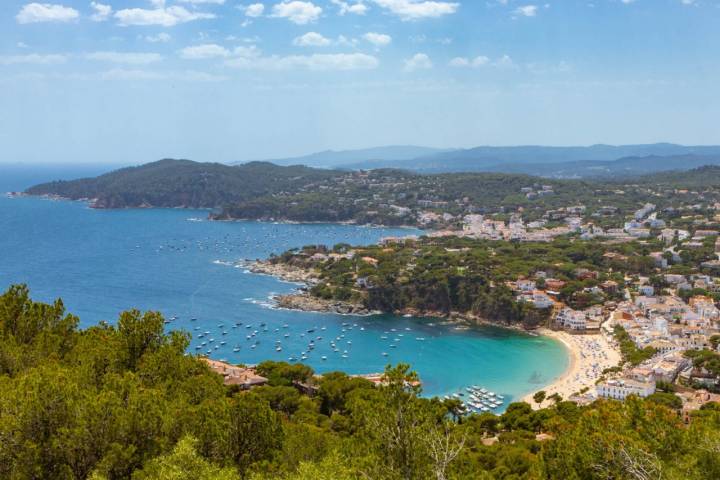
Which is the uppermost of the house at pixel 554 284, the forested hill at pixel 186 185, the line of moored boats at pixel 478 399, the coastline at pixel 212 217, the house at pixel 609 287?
the forested hill at pixel 186 185

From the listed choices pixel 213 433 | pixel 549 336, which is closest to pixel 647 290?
pixel 549 336

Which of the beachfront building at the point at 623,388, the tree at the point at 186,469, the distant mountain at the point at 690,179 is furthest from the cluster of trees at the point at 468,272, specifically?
the distant mountain at the point at 690,179

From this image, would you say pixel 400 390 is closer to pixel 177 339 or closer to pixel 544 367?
pixel 177 339

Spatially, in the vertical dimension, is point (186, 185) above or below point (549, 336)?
above

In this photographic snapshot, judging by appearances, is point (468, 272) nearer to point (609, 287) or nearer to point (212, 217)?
point (609, 287)

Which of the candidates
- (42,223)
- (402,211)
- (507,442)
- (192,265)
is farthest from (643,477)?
(42,223)

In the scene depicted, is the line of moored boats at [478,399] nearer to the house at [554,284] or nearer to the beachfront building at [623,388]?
the beachfront building at [623,388]

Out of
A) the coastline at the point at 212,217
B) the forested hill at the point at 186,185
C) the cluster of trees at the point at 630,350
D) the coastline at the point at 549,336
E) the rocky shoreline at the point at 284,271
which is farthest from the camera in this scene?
the forested hill at the point at 186,185
